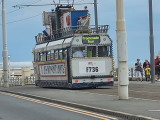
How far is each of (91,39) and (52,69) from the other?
3686mm

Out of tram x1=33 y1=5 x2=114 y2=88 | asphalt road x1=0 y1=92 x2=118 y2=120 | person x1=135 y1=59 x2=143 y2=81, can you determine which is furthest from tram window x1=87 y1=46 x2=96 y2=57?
asphalt road x1=0 y1=92 x2=118 y2=120

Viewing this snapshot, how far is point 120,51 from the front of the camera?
59.1ft

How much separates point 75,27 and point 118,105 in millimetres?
12229

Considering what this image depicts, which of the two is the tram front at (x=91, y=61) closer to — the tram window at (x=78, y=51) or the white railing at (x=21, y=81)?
the tram window at (x=78, y=51)

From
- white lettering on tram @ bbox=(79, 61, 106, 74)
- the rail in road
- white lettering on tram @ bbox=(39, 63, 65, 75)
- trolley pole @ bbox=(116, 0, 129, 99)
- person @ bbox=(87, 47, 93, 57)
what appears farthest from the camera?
white lettering on tram @ bbox=(39, 63, 65, 75)

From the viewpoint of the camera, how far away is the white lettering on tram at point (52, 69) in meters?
27.0

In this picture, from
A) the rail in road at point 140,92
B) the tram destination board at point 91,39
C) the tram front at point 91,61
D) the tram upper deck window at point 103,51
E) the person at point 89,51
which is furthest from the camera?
the tram upper deck window at point 103,51

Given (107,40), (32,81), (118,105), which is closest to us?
(118,105)

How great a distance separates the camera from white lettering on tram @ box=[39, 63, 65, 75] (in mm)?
27047

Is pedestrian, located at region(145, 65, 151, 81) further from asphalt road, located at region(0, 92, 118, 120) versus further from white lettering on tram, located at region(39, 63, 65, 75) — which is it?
asphalt road, located at region(0, 92, 118, 120)

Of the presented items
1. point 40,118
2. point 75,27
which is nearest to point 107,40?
point 75,27

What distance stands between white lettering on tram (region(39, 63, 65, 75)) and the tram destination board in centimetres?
204

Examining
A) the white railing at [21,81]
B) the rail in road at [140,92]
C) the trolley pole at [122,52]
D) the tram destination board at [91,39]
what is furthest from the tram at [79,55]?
the white railing at [21,81]

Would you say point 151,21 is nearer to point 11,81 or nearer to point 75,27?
point 75,27
